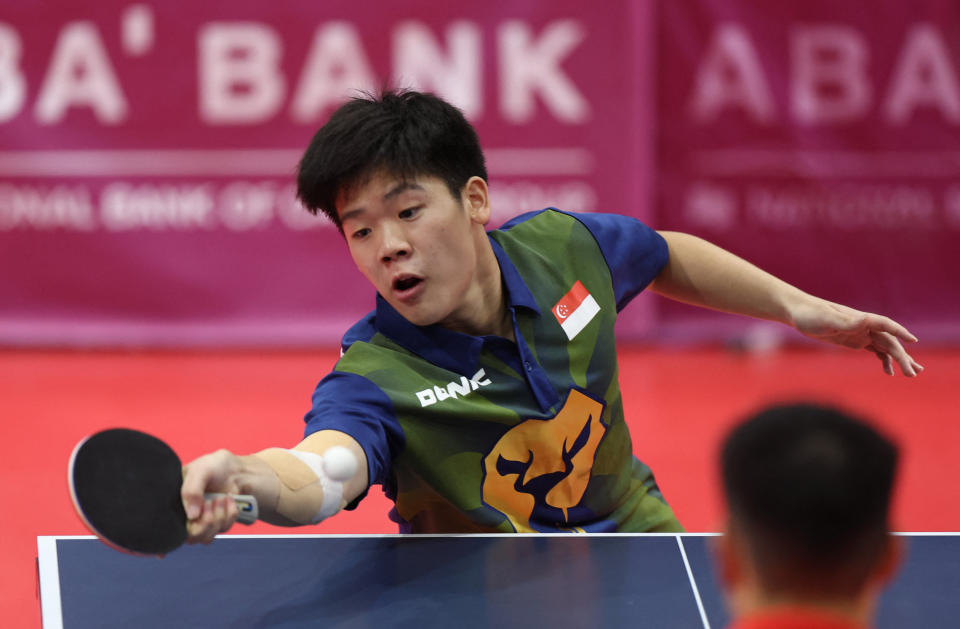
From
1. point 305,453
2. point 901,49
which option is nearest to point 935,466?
point 901,49

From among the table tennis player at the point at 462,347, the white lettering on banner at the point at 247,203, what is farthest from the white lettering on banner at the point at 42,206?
the table tennis player at the point at 462,347

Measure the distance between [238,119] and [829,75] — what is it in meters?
2.94

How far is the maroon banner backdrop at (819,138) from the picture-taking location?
581 cm

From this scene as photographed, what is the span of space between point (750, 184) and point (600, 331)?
3.73 meters

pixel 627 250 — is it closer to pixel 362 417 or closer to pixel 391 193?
pixel 391 193

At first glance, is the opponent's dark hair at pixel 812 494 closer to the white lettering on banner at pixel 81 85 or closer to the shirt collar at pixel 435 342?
the shirt collar at pixel 435 342

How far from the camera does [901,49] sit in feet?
19.1

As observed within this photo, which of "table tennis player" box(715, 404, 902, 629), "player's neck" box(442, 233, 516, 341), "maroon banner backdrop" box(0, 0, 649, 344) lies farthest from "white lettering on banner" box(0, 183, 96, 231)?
"table tennis player" box(715, 404, 902, 629)

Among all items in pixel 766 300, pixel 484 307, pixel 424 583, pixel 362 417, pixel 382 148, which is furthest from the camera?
pixel 766 300

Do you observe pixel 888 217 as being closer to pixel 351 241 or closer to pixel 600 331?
pixel 600 331

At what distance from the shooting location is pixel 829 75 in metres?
5.87

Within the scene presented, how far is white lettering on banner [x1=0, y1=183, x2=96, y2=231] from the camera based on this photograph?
5812mm

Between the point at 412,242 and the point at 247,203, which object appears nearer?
the point at 412,242

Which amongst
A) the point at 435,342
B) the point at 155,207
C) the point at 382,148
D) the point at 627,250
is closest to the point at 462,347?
the point at 435,342
